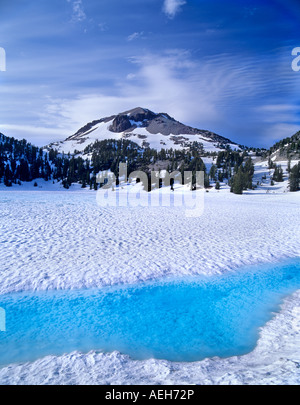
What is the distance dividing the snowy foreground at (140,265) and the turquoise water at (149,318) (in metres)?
0.41

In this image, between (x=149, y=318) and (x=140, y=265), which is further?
(x=140, y=265)

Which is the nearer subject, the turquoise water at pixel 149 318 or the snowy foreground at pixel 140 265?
the snowy foreground at pixel 140 265

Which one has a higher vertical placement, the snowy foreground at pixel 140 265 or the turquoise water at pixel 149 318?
the snowy foreground at pixel 140 265

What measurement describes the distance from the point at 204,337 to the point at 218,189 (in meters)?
71.4

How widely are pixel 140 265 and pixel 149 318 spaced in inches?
143

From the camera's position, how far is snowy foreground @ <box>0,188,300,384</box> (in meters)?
4.26

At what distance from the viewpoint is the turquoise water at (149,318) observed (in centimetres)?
527

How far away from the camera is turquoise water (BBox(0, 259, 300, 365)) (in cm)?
527

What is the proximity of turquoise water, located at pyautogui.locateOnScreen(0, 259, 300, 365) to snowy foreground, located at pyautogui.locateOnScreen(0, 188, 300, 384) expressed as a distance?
1.35ft

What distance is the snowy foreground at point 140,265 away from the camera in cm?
426

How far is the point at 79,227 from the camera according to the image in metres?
16.7

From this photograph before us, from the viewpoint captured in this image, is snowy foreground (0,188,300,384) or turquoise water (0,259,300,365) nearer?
snowy foreground (0,188,300,384)

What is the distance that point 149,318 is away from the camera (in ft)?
21.3

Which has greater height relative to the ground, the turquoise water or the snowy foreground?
the snowy foreground
